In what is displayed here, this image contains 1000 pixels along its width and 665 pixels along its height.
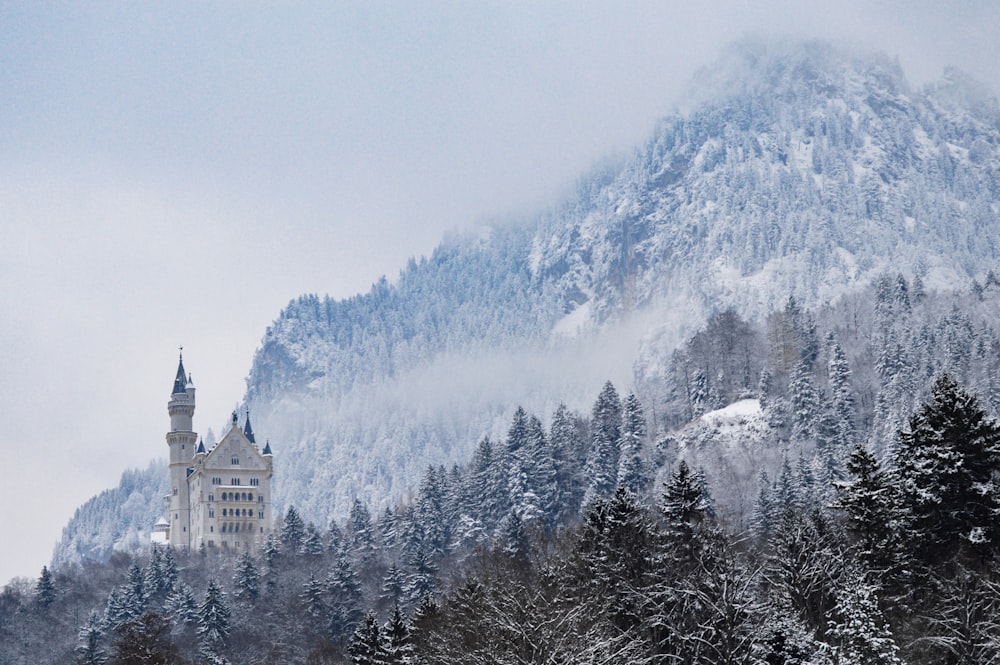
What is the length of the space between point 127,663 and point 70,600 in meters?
63.7

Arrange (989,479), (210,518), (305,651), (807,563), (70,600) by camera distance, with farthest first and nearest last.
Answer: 1. (210,518)
2. (70,600)
3. (305,651)
4. (807,563)
5. (989,479)

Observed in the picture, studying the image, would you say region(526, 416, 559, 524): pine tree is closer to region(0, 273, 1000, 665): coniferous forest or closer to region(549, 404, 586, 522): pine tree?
region(0, 273, 1000, 665): coniferous forest

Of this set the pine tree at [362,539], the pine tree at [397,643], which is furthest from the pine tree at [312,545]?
the pine tree at [397,643]

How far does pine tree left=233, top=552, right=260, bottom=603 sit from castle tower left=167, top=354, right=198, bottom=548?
197 feet

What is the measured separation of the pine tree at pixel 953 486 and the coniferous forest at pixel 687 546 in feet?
0.26

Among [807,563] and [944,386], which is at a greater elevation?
[944,386]

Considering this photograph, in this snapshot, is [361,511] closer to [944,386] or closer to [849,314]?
[849,314]

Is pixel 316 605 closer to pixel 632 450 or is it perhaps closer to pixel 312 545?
pixel 312 545

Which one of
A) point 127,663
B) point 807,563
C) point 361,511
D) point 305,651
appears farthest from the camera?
point 361,511

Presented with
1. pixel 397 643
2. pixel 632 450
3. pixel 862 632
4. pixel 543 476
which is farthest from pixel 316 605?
pixel 862 632

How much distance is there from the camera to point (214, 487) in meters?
177

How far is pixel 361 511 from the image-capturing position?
14262 centimetres

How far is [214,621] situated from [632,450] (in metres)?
43.2

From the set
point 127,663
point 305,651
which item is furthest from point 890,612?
point 305,651
